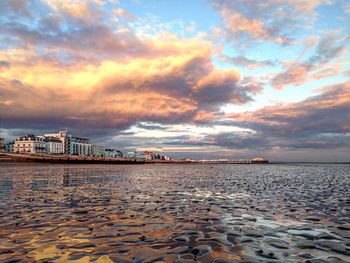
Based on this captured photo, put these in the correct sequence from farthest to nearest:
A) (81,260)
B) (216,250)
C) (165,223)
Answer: (165,223), (216,250), (81,260)

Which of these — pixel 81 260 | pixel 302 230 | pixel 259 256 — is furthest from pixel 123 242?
pixel 302 230

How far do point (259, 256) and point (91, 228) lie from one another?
8.80 metres

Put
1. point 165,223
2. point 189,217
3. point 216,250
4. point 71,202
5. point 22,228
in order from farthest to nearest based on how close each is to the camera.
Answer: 1. point 71,202
2. point 189,217
3. point 165,223
4. point 22,228
5. point 216,250

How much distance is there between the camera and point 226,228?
16.0 m

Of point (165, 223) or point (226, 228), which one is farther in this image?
point (165, 223)

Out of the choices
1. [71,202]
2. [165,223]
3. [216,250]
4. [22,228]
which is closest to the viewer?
[216,250]

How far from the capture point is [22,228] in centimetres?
1547

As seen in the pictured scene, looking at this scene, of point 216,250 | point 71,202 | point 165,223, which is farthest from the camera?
point 71,202

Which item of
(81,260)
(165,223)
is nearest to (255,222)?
(165,223)

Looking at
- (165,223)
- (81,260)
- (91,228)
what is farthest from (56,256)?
(165,223)

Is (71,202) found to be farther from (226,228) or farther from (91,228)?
(226,228)

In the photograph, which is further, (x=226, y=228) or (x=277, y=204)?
(x=277, y=204)

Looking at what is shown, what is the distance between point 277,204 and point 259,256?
1498 centimetres

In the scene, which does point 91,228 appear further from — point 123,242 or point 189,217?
point 189,217
